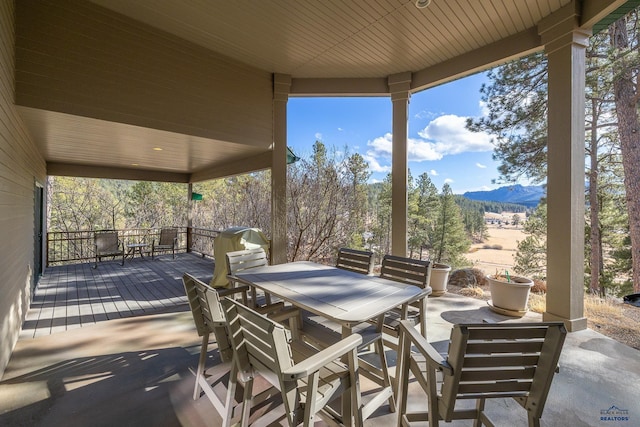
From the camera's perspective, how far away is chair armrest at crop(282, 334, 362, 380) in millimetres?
1146

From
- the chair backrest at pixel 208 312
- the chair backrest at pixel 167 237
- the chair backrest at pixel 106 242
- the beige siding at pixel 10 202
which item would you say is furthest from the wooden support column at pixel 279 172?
the chair backrest at pixel 106 242

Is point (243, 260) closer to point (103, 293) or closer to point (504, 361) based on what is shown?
point (504, 361)

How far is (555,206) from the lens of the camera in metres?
3.20

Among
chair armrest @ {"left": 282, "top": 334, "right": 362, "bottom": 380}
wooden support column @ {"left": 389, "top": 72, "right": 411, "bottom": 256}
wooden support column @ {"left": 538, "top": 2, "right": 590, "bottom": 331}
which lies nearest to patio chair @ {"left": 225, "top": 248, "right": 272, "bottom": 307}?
chair armrest @ {"left": 282, "top": 334, "right": 362, "bottom": 380}

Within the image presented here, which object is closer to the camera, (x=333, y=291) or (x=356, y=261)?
(x=333, y=291)

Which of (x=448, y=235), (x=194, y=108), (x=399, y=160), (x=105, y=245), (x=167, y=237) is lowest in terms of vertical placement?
(x=448, y=235)

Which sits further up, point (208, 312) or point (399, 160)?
point (399, 160)

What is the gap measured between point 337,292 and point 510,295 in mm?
2763

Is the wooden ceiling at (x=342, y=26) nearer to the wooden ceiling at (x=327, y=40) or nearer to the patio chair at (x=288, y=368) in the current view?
the wooden ceiling at (x=327, y=40)

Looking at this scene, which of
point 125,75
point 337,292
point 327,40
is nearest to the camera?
point 337,292

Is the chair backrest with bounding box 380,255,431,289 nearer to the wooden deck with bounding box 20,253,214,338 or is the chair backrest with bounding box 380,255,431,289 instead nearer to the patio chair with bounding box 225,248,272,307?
the patio chair with bounding box 225,248,272,307

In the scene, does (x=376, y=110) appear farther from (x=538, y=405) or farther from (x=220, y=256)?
(x=538, y=405)

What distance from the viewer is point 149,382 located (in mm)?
2211

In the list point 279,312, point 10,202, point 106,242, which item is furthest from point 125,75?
point 106,242
